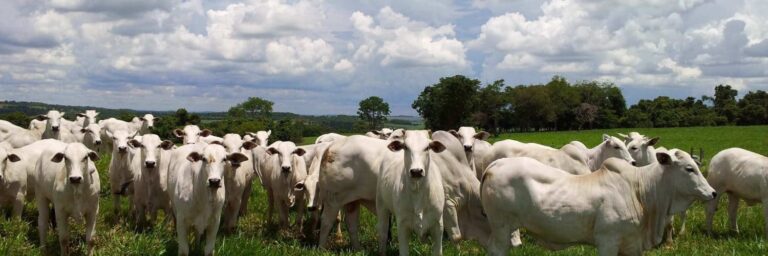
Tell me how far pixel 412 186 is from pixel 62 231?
5457mm

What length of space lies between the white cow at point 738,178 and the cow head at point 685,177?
486 cm

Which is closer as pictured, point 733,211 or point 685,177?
point 685,177

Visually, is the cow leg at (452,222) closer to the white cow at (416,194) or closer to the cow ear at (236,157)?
the white cow at (416,194)

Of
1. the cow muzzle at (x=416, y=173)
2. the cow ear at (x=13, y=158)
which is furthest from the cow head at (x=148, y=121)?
the cow muzzle at (x=416, y=173)

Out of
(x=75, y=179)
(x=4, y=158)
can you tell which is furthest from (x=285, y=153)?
(x=4, y=158)

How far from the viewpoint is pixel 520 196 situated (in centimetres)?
858

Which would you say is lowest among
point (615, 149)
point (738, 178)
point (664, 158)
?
point (738, 178)

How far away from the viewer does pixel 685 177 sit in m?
8.60

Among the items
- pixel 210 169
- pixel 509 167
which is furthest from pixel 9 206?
pixel 509 167

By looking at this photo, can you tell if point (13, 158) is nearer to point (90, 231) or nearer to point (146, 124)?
point (90, 231)

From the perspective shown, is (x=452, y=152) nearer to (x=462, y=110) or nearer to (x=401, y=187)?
(x=401, y=187)

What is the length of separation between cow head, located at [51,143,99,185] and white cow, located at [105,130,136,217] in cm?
284

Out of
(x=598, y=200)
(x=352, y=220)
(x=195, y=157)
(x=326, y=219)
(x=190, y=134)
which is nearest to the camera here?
(x=598, y=200)

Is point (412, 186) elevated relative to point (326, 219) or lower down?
elevated
